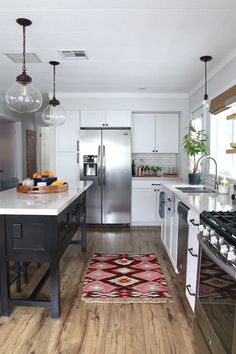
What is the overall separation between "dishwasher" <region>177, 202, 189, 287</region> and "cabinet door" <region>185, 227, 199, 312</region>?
132mm

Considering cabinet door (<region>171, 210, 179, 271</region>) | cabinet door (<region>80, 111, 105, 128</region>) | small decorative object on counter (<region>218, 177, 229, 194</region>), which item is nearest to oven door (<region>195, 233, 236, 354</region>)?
cabinet door (<region>171, 210, 179, 271</region>)

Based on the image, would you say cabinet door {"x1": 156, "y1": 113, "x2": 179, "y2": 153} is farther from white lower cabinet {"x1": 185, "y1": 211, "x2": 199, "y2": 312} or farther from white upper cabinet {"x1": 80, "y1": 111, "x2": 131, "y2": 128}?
white lower cabinet {"x1": 185, "y1": 211, "x2": 199, "y2": 312}

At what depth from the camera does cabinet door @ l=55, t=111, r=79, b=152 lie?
16.7 ft

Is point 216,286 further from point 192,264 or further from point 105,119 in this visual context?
point 105,119

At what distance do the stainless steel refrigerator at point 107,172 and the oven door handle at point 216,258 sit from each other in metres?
3.16

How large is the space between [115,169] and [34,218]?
2986 millimetres

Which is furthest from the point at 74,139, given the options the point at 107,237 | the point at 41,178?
the point at 41,178

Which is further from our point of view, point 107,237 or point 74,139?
point 74,139

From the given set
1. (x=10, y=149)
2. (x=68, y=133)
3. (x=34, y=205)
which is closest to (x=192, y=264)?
(x=34, y=205)

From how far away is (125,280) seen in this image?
288 centimetres

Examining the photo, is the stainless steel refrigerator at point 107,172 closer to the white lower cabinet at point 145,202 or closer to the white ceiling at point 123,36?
the white lower cabinet at point 145,202

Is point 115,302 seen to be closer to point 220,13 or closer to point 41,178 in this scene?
point 41,178

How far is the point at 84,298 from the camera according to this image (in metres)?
2.51

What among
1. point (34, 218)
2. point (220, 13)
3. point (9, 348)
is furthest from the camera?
point (220, 13)
